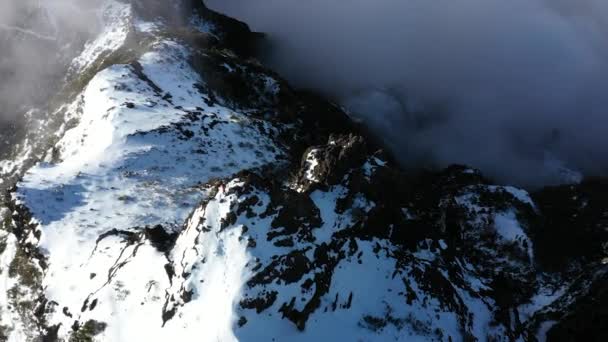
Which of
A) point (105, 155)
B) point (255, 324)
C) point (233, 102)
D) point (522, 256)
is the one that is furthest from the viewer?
point (233, 102)

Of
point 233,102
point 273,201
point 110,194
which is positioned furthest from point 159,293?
point 233,102

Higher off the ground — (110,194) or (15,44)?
(15,44)

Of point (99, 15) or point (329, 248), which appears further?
point (99, 15)

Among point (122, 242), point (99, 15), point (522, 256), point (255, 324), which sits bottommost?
point (255, 324)

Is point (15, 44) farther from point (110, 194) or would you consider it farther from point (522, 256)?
point (522, 256)

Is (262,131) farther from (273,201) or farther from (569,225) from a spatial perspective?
(569,225)

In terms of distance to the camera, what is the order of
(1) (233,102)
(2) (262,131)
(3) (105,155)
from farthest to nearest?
1. (1) (233,102)
2. (2) (262,131)
3. (3) (105,155)
